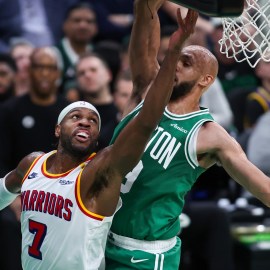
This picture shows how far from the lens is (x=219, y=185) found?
918 cm

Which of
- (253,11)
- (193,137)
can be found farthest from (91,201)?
(253,11)

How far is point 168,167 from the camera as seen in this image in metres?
5.66

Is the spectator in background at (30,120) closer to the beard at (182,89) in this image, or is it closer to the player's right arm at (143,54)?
the player's right arm at (143,54)

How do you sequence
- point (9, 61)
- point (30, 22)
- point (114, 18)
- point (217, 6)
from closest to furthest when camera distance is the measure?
point (217, 6) → point (9, 61) → point (30, 22) → point (114, 18)

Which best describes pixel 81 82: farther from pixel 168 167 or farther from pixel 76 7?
pixel 168 167

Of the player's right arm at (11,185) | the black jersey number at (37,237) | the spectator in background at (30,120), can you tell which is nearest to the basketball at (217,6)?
the black jersey number at (37,237)

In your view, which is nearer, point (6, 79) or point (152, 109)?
point (152, 109)

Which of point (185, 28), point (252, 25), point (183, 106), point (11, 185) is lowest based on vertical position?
point (11, 185)

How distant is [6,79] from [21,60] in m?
0.81

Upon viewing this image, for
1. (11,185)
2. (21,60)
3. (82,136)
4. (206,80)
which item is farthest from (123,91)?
(82,136)

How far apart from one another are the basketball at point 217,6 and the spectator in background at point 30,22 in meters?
6.39

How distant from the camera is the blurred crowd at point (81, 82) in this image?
8547 millimetres

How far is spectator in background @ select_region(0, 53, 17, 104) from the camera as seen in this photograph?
952cm

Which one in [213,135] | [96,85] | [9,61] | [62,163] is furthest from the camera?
[9,61]
